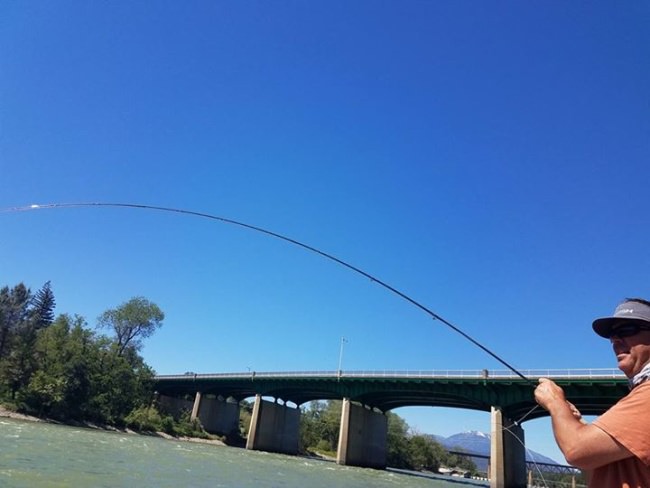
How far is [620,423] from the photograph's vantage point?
7.31 feet

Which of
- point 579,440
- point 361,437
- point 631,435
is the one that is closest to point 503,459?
point 361,437

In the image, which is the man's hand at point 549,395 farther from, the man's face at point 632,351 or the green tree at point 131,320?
the green tree at point 131,320

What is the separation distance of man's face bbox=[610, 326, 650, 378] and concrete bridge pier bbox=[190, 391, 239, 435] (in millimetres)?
98613

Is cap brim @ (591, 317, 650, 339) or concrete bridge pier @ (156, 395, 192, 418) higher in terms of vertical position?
concrete bridge pier @ (156, 395, 192, 418)

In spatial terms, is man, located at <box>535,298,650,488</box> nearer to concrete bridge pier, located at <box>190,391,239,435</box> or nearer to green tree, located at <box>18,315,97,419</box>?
green tree, located at <box>18,315,97,419</box>

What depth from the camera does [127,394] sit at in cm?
7762

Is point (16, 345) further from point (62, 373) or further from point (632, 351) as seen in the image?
point (632, 351)

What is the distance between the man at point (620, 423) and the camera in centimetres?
220

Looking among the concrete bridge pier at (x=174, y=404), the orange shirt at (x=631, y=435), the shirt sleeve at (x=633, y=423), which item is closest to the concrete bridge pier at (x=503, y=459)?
the orange shirt at (x=631, y=435)

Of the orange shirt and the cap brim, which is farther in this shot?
the cap brim

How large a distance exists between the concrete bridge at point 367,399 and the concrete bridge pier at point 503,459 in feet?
0.30

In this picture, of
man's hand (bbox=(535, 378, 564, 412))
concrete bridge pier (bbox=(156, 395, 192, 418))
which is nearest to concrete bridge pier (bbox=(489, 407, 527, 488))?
man's hand (bbox=(535, 378, 564, 412))

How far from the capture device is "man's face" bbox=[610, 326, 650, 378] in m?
2.58

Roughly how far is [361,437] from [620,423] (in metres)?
74.2
